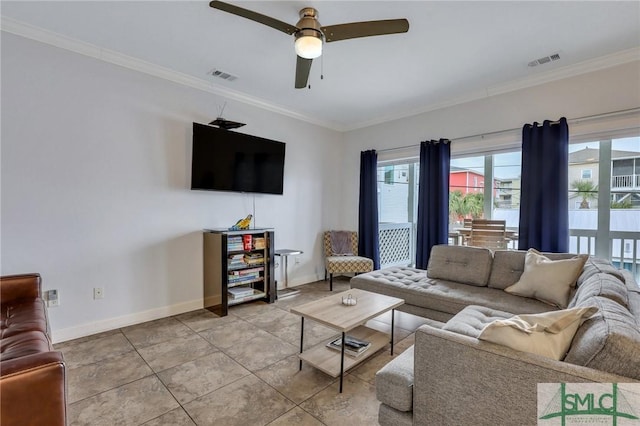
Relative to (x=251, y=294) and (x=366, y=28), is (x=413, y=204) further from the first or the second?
(x=366, y=28)

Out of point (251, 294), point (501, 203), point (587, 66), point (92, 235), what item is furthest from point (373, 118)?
point (92, 235)

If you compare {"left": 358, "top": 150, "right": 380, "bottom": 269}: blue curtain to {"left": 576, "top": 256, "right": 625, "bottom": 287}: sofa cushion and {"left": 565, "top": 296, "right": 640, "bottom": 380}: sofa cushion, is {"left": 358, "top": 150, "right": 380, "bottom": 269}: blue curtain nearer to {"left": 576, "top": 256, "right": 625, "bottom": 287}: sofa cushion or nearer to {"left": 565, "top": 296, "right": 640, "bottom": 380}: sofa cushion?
{"left": 576, "top": 256, "right": 625, "bottom": 287}: sofa cushion

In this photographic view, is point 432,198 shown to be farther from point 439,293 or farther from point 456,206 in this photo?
point 439,293

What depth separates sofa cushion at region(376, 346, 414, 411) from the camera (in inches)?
53.2

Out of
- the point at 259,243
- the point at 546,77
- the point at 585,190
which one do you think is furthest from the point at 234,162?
the point at 585,190

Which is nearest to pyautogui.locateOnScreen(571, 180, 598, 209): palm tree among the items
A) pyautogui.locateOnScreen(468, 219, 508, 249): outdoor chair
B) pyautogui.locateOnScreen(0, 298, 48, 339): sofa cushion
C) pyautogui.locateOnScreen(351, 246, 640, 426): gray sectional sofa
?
pyautogui.locateOnScreen(468, 219, 508, 249): outdoor chair

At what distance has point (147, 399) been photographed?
184 centimetres

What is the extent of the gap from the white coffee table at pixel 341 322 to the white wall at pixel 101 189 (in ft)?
6.18

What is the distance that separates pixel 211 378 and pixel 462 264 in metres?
2.53

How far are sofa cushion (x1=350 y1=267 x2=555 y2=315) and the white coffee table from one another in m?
0.39

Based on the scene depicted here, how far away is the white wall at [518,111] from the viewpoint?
2.79 meters

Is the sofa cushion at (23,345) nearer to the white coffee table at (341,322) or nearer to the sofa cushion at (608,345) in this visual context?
the white coffee table at (341,322)

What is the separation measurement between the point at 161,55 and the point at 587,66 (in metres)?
4.21

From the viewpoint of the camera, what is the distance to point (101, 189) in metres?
2.79
